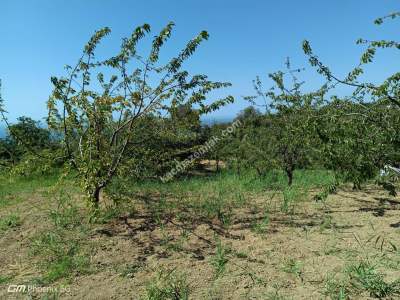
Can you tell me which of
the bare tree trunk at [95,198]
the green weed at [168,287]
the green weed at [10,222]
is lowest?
the green weed at [168,287]

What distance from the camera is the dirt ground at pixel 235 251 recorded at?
363 cm

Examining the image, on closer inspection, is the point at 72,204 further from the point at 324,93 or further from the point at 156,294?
the point at 324,93

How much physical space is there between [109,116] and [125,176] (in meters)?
0.92

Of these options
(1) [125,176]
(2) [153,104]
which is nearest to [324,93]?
(2) [153,104]

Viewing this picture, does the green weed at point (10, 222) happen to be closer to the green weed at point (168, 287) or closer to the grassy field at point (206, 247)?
the grassy field at point (206, 247)

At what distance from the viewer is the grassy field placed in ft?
11.8

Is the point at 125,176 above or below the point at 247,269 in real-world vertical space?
above

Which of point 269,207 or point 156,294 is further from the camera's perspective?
point 269,207

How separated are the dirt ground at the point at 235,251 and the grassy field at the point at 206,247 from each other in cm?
1

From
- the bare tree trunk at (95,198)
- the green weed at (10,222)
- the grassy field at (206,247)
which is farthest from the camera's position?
the green weed at (10,222)

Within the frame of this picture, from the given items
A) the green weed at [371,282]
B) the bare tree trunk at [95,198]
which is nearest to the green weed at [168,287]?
the green weed at [371,282]

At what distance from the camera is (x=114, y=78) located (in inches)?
235

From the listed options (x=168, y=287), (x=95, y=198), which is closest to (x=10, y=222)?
(x=95, y=198)

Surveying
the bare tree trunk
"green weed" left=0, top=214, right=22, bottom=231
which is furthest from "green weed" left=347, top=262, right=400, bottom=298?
"green weed" left=0, top=214, right=22, bottom=231
